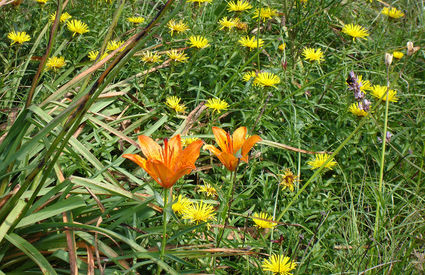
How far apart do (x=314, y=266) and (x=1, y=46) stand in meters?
2.18

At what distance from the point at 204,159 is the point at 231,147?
745mm

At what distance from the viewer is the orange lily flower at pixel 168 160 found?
1077 mm

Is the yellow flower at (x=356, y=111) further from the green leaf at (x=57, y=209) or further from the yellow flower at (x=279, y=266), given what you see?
the green leaf at (x=57, y=209)

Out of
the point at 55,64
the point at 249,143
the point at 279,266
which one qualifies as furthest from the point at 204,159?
the point at 55,64

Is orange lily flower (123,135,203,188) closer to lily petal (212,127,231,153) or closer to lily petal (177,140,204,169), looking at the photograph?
lily petal (177,140,204,169)

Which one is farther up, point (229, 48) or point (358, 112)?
point (229, 48)

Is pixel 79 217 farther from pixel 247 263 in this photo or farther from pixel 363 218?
pixel 363 218

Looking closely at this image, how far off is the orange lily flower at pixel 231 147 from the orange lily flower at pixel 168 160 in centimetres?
10

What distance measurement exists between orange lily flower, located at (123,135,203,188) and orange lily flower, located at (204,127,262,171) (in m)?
0.10

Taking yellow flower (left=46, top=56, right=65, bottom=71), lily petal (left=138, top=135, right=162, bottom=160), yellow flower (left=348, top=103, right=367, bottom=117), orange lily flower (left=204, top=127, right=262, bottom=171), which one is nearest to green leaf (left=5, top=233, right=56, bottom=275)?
lily petal (left=138, top=135, right=162, bottom=160)

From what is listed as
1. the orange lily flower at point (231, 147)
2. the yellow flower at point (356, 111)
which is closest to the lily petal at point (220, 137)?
the orange lily flower at point (231, 147)

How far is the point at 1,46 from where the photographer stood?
2770 mm

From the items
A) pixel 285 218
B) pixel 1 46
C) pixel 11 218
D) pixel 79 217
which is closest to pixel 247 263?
pixel 285 218

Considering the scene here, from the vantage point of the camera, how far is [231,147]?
1.26 m
